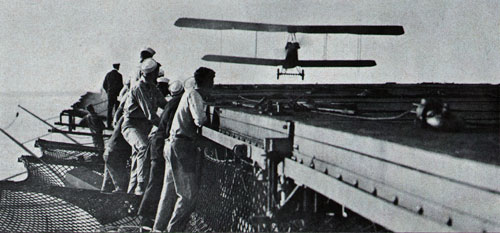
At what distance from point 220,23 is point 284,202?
1871 centimetres

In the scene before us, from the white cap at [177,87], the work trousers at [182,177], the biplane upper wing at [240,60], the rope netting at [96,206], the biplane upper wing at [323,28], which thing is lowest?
the rope netting at [96,206]

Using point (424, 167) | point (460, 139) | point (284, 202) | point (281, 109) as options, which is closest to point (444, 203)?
point (424, 167)

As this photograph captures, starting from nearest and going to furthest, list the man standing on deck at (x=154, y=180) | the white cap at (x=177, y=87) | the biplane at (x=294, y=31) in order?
the man standing on deck at (x=154, y=180) → the white cap at (x=177, y=87) → the biplane at (x=294, y=31)

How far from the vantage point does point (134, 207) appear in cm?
688

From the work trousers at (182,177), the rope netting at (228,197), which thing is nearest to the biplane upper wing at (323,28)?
the rope netting at (228,197)

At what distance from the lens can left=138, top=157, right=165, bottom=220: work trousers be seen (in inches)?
259

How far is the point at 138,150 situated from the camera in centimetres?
734

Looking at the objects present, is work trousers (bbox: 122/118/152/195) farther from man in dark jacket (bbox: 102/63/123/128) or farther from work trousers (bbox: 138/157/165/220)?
man in dark jacket (bbox: 102/63/123/128)

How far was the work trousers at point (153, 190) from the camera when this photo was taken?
659 centimetres

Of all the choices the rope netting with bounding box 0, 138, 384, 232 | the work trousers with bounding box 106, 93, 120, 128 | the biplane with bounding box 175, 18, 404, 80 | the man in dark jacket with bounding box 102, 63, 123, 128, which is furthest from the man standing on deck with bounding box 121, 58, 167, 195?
the biplane with bounding box 175, 18, 404, 80

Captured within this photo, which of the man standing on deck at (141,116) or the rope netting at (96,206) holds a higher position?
the man standing on deck at (141,116)

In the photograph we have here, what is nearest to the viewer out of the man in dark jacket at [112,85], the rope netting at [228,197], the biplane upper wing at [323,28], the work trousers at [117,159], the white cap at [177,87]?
the rope netting at [228,197]

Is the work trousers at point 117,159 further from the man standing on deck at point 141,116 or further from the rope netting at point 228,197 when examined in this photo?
the rope netting at point 228,197

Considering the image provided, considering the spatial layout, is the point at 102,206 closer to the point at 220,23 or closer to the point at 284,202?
the point at 284,202
